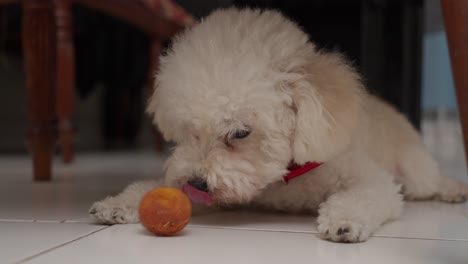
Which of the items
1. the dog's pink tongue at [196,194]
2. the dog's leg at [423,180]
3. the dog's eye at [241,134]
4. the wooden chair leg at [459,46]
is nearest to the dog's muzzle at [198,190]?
the dog's pink tongue at [196,194]

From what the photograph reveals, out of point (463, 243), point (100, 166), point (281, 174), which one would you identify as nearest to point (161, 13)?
point (100, 166)

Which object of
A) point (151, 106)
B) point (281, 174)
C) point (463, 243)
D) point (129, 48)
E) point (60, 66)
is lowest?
point (463, 243)

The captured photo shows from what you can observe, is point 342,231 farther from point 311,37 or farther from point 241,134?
point 311,37

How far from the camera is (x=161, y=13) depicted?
3.62 meters

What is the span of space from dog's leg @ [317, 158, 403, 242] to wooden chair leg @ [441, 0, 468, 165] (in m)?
0.33

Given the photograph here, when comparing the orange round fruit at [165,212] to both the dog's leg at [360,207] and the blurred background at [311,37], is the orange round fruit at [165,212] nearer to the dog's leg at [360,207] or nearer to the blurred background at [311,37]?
the dog's leg at [360,207]

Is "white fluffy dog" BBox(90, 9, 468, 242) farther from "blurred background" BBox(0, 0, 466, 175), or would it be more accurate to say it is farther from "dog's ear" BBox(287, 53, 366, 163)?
"blurred background" BBox(0, 0, 466, 175)

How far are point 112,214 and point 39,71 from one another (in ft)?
3.57

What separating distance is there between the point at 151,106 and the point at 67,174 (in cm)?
125

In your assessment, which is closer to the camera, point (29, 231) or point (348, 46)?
point (29, 231)

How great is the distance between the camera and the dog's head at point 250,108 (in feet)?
4.46

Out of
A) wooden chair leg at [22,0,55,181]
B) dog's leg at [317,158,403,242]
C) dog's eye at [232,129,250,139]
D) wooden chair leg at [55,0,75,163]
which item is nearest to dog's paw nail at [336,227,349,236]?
dog's leg at [317,158,403,242]

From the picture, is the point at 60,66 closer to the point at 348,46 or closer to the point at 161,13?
the point at 161,13

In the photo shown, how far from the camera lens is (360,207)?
1.37 metres
